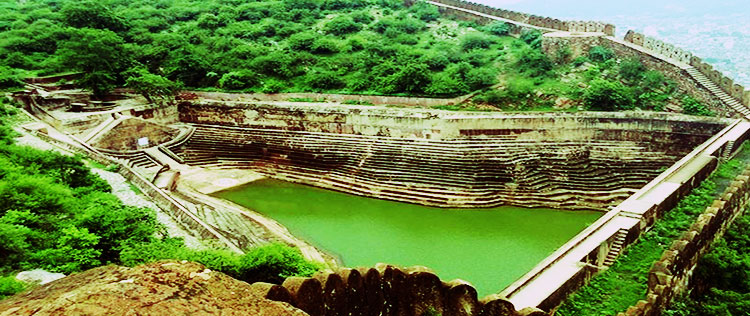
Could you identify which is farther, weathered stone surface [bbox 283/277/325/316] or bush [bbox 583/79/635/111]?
bush [bbox 583/79/635/111]

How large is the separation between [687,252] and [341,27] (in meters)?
23.7

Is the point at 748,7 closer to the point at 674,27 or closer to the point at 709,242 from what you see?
the point at 674,27

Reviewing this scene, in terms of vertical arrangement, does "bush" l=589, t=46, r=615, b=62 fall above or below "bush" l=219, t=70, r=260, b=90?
above

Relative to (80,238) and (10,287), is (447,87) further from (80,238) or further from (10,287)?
(10,287)

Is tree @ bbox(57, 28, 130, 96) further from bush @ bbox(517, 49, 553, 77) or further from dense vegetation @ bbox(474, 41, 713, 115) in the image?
bush @ bbox(517, 49, 553, 77)

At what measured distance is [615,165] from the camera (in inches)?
765

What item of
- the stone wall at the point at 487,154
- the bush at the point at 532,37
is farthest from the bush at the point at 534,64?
the stone wall at the point at 487,154

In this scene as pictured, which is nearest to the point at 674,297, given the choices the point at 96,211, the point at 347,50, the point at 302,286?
the point at 302,286

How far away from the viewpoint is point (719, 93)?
20.4 meters

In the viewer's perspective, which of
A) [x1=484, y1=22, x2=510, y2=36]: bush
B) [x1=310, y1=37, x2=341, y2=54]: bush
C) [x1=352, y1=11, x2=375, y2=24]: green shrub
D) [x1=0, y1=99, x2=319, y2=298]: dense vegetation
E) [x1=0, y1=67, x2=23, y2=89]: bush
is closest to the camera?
[x1=0, y1=99, x2=319, y2=298]: dense vegetation

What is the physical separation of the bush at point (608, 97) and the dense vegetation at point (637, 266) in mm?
5304

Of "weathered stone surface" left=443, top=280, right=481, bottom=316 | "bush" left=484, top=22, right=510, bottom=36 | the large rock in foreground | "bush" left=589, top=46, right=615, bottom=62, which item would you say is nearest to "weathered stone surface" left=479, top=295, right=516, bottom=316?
"weathered stone surface" left=443, top=280, right=481, bottom=316

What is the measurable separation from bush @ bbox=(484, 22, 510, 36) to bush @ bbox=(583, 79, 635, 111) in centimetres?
971

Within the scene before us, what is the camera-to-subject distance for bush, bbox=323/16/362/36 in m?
31.9
